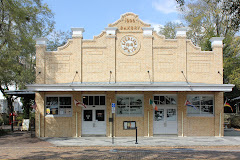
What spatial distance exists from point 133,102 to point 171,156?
29.0 ft

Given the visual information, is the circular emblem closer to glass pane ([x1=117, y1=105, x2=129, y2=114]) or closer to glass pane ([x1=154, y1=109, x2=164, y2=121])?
glass pane ([x1=117, y1=105, x2=129, y2=114])

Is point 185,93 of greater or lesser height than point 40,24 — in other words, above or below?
below

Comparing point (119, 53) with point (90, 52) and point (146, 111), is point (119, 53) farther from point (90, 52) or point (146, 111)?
point (146, 111)

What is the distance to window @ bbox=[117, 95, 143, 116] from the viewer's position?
2275cm

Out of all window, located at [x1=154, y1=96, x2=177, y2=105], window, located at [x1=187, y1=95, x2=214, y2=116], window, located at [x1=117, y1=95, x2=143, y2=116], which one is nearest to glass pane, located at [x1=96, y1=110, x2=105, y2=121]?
window, located at [x1=117, y1=95, x2=143, y2=116]

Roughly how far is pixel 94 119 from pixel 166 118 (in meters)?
5.34

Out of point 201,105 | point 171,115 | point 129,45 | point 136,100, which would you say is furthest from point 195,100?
point 129,45

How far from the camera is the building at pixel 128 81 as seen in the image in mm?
22609

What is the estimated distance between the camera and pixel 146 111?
22.5m

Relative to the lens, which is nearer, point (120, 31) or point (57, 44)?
point (120, 31)

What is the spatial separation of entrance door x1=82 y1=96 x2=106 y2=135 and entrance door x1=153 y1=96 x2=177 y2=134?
12.6ft

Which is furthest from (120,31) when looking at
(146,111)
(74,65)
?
(146,111)

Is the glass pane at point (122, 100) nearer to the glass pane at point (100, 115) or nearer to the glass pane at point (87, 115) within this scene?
the glass pane at point (100, 115)

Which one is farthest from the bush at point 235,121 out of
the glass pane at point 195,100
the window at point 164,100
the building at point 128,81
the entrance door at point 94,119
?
the entrance door at point 94,119
